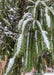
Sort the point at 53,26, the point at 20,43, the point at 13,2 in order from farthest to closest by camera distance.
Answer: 1. the point at 13,2
2. the point at 53,26
3. the point at 20,43

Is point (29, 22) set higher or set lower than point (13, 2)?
lower

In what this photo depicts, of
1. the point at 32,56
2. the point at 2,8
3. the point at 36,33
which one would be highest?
the point at 2,8

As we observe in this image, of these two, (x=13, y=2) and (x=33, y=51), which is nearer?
(x=33, y=51)

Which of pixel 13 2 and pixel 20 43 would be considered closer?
pixel 20 43

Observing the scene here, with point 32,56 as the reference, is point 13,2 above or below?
above

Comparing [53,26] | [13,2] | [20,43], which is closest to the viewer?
[20,43]

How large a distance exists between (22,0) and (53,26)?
28.0 inches

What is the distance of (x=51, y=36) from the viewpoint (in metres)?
0.78

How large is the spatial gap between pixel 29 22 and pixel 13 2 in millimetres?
788

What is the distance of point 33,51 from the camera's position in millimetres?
730

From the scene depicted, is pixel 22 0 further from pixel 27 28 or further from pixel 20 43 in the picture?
pixel 20 43

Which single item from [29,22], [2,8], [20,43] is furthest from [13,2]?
[20,43]

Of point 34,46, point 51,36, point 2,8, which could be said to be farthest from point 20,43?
point 2,8

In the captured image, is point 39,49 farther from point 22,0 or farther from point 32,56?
point 22,0
